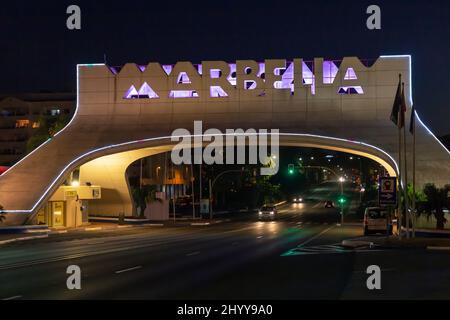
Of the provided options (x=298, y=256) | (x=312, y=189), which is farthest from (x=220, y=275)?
(x=312, y=189)

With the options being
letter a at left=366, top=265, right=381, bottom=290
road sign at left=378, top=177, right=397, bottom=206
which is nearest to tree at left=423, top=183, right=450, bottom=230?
road sign at left=378, top=177, right=397, bottom=206

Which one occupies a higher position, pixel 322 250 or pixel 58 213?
pixel 58 213

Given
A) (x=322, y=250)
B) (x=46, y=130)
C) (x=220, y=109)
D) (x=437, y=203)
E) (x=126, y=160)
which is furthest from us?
(x=46, y=130)

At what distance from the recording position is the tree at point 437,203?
3925cm

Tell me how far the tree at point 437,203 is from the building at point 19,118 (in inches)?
3245

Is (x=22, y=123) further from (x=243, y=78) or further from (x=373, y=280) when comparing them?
(x=373, y=280)

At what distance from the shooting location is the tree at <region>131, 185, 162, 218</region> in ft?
227

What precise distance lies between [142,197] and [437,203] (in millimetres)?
37212

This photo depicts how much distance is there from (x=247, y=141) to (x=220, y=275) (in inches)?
1613

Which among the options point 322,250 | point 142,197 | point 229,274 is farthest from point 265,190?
point 229,274

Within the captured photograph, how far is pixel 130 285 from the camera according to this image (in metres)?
15.6

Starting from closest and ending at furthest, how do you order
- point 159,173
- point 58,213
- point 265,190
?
point 58,213, point 159,173, point 265,190

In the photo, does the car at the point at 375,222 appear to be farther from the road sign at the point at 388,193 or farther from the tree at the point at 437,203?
the road sign at the point at 388,193

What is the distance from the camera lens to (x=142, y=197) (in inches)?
2761
